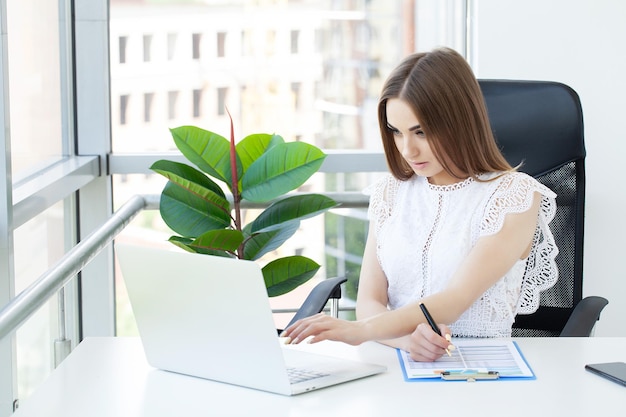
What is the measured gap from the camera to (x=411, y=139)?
1878 millimetres

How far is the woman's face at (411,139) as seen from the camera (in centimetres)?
187

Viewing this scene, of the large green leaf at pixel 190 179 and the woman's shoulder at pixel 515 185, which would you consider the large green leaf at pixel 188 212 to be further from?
the woman's shoulder at pixel 515 185

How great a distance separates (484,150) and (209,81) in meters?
1.63

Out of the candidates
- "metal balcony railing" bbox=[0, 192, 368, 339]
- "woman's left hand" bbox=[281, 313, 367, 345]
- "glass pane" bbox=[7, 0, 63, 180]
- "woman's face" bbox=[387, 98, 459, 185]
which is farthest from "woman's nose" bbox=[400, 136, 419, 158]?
"glass pane" bbox=[7, 0, 63, 180]

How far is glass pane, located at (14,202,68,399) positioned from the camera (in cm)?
246

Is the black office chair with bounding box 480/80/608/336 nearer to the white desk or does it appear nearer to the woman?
the woman

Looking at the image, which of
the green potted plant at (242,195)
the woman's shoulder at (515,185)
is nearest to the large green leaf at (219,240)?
the green potted plant at (242,195)

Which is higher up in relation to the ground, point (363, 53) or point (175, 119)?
point (363, 53)

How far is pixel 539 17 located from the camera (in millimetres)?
3094

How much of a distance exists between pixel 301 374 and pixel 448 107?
0.68 meters

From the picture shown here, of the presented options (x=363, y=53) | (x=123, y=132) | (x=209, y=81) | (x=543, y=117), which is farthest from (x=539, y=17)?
(x=123, y=132)

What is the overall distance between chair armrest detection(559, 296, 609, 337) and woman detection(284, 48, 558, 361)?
9cm

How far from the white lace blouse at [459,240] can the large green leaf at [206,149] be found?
0.72 meters

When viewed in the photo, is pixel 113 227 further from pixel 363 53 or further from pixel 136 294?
pixel 363 53
